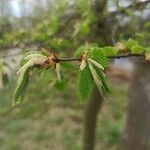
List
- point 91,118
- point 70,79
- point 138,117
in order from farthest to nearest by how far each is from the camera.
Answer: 1. point 138,117
2. point 91,118
3. point 70,79

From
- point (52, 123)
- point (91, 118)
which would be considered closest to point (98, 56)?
point (91, 118)

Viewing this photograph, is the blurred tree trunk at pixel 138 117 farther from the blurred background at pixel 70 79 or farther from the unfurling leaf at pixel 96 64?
the unfurling leaf at pixel 96 64

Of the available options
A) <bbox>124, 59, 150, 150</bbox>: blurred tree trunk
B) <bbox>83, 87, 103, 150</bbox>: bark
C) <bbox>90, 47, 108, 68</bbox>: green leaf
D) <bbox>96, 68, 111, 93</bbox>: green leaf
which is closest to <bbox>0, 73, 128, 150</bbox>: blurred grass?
<bbox>124, 59, 150, 150</bbox>: blurred tree trunk

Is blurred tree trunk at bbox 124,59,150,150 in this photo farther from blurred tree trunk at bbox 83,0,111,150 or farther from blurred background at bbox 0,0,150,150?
blurred tree trunk at bbox 83,0,111,150

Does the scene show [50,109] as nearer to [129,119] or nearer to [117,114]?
[117,114]

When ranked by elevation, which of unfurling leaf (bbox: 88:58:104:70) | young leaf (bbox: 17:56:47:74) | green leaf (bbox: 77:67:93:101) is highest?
young leaf (bbox: 17:56:47:74)

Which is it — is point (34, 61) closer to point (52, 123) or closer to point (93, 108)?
point (93, 108)

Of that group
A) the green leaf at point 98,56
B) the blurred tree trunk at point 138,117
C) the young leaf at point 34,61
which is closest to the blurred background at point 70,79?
the blurred tree trunk at point 138,117
